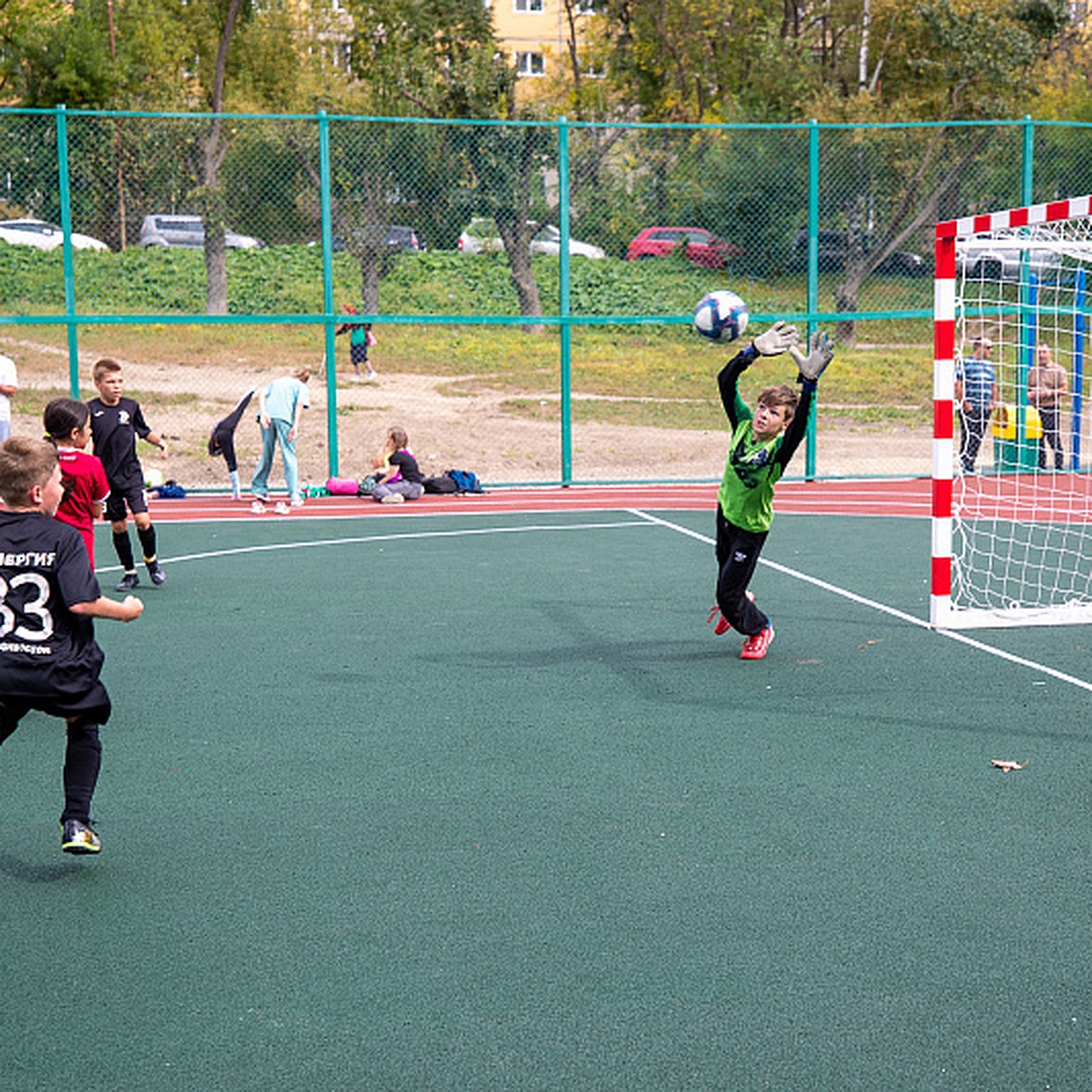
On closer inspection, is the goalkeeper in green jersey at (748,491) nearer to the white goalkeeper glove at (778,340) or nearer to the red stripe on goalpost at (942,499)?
the white goalkeeper glove at (778,340)

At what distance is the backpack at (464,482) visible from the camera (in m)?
17.1

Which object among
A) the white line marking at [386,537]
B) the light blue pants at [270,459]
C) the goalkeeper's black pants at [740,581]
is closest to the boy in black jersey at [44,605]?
the goalkeeper's black pants at [740,581]

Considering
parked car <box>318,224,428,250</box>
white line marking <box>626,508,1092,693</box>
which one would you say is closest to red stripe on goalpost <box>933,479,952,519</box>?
white line marking <box>626,508,1092,693</box>

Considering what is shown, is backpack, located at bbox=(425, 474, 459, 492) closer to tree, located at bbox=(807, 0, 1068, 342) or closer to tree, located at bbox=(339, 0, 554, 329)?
tree, located at bbox=(339, 0, 554, 329)

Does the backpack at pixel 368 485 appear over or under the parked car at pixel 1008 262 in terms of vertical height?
under

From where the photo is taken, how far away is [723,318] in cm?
942

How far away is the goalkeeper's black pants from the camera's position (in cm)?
836

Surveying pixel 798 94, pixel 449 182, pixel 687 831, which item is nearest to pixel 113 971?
pixel 687 831

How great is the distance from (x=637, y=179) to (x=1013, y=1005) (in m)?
15.0

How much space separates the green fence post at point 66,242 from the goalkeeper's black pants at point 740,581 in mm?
10029

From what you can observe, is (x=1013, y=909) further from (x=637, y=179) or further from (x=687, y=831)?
(x=637, y=179)

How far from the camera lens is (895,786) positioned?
19.9 ft

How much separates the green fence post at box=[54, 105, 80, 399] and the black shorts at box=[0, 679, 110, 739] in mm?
11607

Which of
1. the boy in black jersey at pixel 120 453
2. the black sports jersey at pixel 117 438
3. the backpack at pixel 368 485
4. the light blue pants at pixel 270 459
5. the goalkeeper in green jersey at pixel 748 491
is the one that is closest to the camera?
the goalkeeper in green jersey at pixel 748 491
